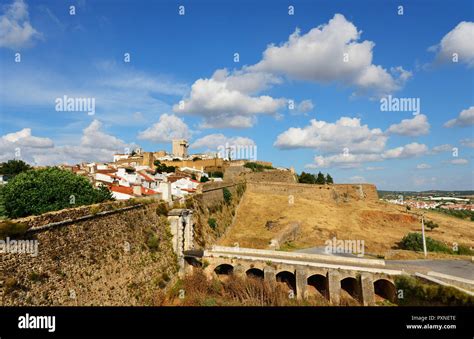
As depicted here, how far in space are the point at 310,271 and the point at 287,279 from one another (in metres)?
2.39

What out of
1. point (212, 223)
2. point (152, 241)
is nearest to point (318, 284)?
point (152, 241)

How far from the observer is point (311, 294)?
20031 millimetres

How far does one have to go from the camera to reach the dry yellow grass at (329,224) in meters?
31.5

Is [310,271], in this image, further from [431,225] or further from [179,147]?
[179,147]

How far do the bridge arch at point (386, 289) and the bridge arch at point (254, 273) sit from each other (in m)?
7.29

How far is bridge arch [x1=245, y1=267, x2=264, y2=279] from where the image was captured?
2162 centimetres

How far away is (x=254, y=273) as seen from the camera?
22.1 meters

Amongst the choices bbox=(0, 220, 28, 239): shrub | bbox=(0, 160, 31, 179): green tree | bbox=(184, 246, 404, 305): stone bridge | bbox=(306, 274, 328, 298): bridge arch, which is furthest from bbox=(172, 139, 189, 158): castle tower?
bbox=(0, 220, 28, 239): shrub

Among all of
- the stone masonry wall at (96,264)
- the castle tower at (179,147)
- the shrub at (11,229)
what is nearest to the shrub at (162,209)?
the stone masonry wall at (96,264)

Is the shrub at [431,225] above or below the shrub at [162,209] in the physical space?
below

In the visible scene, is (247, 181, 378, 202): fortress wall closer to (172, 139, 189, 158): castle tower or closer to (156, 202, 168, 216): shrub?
(156, 202, 168, 216): shrub

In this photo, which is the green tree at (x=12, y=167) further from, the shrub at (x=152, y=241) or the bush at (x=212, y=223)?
the shrub at (x=152, y=241)

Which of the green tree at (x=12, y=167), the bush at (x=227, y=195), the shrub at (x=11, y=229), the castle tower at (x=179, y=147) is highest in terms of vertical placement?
the castle tower at (x=179, y=147)
